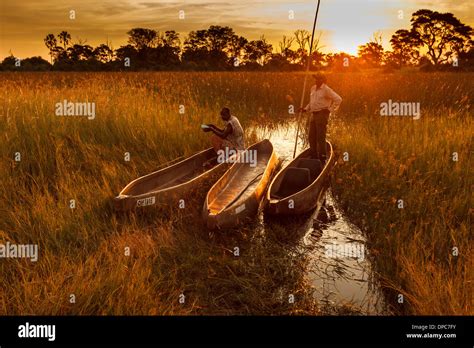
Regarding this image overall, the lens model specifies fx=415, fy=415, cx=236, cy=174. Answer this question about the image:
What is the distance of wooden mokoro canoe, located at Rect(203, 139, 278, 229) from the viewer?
6.71 metres

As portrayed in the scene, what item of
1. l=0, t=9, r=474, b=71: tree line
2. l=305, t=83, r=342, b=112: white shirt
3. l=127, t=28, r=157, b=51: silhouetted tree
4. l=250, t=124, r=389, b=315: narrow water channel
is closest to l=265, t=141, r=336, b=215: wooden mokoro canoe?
l=250, t=124, r=389, b=315: narrow water channel

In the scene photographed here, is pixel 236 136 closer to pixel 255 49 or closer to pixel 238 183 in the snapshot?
pixel 238 183

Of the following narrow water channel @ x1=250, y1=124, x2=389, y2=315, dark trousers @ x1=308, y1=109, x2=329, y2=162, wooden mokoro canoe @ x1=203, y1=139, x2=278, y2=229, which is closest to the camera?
narrow water channel @ x1=250, y1=124, x2=389, y2=315

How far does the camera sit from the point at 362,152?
9.90m

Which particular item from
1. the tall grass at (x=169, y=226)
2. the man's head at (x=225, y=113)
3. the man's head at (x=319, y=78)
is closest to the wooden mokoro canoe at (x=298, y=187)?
the tall grass at (x=169, y=226)

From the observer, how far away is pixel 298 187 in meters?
8.50

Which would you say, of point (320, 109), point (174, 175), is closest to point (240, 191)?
point (174, 175)

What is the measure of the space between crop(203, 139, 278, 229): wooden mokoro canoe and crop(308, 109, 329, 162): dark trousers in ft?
3.52

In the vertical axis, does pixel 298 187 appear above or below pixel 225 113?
below

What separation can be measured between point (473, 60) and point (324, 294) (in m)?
43.7

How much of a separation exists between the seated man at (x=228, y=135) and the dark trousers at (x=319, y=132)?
1852mm

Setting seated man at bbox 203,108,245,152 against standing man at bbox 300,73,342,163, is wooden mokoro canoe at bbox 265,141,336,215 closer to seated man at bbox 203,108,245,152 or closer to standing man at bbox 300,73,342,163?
standing man at bbox 300,73,342,163

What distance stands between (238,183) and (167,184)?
1625 mm
